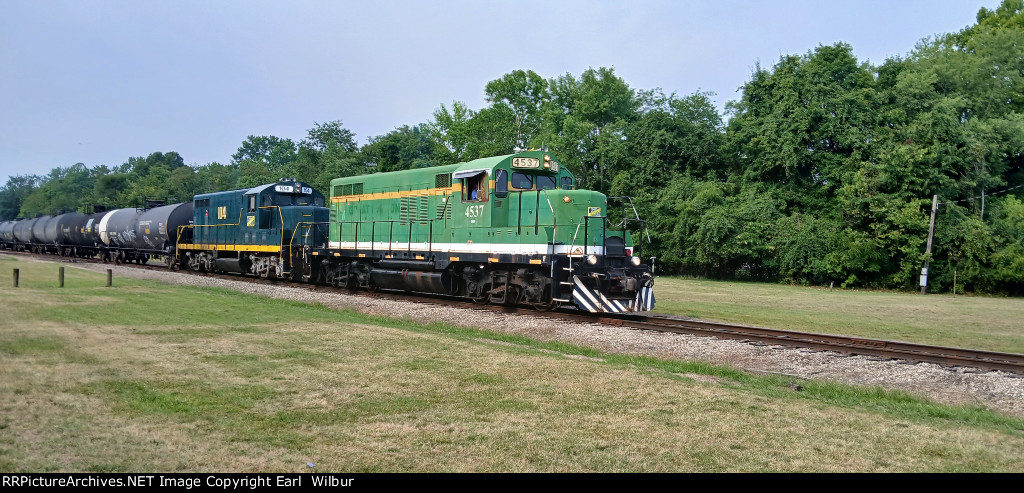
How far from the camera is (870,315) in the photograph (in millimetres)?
20031

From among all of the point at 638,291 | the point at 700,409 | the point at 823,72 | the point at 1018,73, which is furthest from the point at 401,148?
the point at 700,409

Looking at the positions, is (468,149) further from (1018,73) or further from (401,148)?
(1018,73)

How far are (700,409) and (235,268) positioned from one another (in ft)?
77.7

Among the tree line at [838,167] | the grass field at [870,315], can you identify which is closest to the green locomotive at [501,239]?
the grass field at [870,315]

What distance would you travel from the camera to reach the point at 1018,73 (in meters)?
41.6

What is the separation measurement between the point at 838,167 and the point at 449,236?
2699cm

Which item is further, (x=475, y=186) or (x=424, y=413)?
(x=475, y=186)

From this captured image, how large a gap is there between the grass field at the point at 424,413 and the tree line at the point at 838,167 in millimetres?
29038

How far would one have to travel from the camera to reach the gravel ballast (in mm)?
8547

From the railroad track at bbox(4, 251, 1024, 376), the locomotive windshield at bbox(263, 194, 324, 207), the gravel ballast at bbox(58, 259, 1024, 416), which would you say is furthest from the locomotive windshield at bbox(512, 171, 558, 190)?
the locomotive windshield at bbox(263, 194, 324, 207)

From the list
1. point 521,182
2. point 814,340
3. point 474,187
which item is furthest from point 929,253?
point 474,187

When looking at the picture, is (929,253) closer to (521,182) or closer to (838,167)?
(838,167)

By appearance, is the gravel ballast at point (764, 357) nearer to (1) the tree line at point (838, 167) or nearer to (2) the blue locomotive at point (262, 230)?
(2) the blue locomotive at point (262, 230)

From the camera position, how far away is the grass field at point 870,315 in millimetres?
15209
